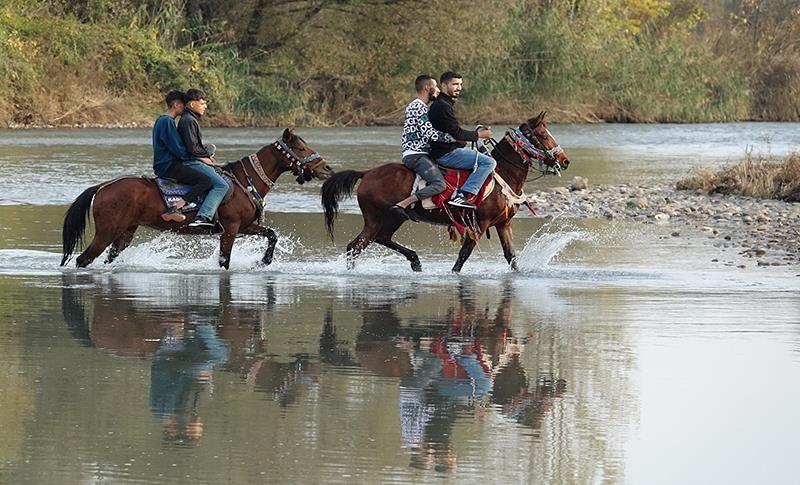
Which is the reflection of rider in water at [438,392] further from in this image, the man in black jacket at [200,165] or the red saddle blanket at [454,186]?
the man in black jacket at [200,165]

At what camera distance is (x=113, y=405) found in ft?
28.7

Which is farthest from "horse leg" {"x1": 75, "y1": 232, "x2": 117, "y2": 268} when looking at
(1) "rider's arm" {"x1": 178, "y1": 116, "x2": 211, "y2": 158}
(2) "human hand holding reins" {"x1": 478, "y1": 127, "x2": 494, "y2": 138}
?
(2) "human hand holding reins" {"x1": 478, "y1": 127, "x2": 494, "y2": 138}

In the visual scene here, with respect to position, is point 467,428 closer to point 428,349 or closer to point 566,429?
point 566,429

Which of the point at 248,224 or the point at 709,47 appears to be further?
the point at 709,47

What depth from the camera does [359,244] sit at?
15.9 meters

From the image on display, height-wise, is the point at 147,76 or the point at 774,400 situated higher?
the point at 774,400

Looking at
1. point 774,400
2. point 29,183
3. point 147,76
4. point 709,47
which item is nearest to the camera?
point 774,400

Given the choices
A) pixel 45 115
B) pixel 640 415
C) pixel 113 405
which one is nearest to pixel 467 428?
pixel 640 415

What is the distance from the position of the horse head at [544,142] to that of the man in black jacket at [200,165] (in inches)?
120

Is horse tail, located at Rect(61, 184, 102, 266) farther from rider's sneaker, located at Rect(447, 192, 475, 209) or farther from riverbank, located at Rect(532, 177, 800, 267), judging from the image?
riverbank, located at Rect(532, 177, 800, 267)

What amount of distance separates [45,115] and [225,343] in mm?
37652

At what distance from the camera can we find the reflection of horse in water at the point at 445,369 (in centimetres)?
845

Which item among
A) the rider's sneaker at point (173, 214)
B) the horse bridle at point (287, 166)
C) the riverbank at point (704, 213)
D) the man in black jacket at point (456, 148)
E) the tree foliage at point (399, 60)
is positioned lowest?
the tree foliage at point (399, 60)

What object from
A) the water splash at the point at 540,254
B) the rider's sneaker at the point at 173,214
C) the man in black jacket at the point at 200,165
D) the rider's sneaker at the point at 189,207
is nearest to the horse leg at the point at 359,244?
the man in black jacket at the point at 200,165
